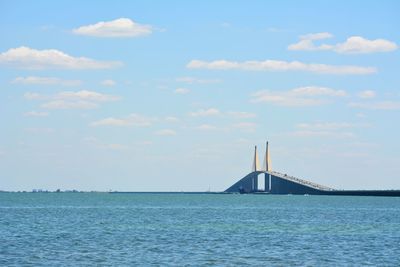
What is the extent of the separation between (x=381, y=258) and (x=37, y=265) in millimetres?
18445

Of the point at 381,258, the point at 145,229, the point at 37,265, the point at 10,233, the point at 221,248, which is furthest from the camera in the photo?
the point at 145,229

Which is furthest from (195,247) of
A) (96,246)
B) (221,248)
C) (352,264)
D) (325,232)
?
(325,232)

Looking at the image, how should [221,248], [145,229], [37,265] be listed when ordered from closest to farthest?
[37,265]
[221,248]
[145,229]

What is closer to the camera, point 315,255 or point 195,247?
point 315,255

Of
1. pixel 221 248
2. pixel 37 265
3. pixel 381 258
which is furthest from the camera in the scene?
pixel 221 248

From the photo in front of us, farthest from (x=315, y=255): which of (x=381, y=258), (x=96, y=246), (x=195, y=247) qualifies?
(x=96, y=246)

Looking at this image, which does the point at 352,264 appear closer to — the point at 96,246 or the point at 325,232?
the point at 96,246

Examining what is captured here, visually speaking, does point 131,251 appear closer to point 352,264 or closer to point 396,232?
point 352,264

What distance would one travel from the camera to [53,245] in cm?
4984

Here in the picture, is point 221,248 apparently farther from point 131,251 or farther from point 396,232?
point 396,232

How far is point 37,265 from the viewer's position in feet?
129

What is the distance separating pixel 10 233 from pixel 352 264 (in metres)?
29.6

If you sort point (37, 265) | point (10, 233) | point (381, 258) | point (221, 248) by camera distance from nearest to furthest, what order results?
1. point (37, 265)
2. point (381, 258)
3. point (221, 248)
4. point (10, 233)

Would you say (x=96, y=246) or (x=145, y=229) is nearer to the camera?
(x=96, y=246)
